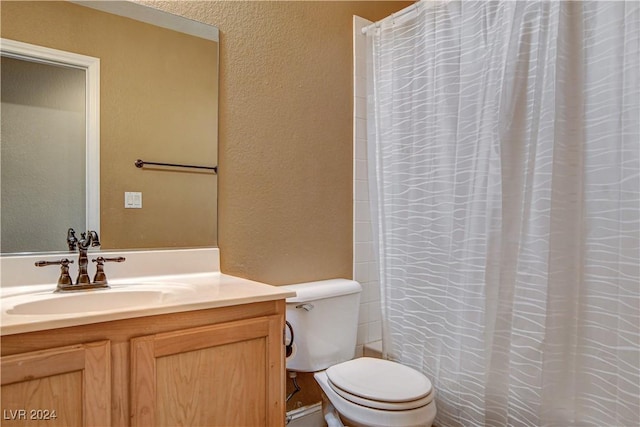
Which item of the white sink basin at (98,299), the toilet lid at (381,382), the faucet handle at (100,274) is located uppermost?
the faucet handle at (100,274)

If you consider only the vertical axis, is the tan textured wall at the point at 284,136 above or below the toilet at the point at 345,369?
above

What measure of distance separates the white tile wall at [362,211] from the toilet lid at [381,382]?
47 centimetres

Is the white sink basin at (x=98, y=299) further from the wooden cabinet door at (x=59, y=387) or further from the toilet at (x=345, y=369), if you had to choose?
the toilet at (x=345, y=369)

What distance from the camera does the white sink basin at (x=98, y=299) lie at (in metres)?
1.11

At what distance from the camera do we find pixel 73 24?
4.49ft

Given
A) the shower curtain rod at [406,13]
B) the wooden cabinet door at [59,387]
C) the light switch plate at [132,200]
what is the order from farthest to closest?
1. the shower curtain rod at [406,13]
2. the light switch plate at [132,200]
3. the wooden cabinet door at [59,387]

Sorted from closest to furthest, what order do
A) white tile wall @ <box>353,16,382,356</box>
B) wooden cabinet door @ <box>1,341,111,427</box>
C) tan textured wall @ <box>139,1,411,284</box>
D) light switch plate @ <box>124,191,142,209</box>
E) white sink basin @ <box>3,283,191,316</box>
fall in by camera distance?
1. wooden cabinet door @ <box>1,341,111,427</box>
2. white sink basin @ <box>3,283,191,316</box>
3. light switch plate @ <box>124,191,142,209</box>
4. tan textured wall @ <box>139,1,411,284</box>
5. white tile wall @ <box>353,16,382,356</box>

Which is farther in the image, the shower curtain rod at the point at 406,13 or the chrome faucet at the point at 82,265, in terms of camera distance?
the shower curtain rod at the point at 406,13

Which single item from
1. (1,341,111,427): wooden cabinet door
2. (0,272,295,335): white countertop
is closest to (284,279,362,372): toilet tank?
(0,272,295,335): white countertop

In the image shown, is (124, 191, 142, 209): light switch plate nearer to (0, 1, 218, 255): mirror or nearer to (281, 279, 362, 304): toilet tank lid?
(0, 1, 218, 255): mirror

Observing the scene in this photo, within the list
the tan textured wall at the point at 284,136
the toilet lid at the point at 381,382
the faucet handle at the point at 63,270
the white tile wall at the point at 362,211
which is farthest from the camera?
the white tile wall at the point at 362,211

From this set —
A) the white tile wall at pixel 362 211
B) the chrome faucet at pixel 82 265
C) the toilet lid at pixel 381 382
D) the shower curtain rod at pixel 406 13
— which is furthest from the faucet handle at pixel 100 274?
the shower curtain rod at pixel 406 13

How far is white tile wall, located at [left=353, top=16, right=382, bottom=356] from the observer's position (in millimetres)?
2080

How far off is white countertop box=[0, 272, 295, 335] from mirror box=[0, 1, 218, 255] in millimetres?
147
